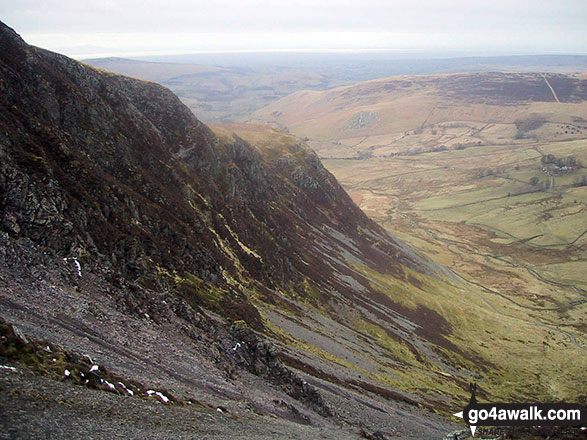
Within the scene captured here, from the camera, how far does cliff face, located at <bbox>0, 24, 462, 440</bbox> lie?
3781cm

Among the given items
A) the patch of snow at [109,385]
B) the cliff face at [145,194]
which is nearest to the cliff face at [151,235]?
the cliff face at [145,194]

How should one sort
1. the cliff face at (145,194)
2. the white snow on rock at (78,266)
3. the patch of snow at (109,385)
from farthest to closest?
1. the cliff face at (145,194)
2. the white snow on rock at (78,266)
3. the patch of snow at (109,385)

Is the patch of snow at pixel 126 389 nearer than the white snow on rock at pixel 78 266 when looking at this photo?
Yes

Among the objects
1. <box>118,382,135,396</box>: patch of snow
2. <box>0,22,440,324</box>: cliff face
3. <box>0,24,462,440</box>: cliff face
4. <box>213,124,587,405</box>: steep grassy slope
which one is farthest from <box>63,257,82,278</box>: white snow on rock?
<box>213,124,587,405</box>: steep grassy slope

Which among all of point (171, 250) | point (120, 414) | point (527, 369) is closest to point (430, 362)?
point (527, 369)

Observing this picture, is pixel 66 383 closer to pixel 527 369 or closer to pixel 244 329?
pixel 244 329

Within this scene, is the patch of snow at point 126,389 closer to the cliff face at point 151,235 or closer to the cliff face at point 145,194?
the cliff face at point 151,235

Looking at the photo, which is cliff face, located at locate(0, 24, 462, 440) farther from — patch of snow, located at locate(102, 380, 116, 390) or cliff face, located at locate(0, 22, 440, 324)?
patch of snow, located at locate(102, 380, 116, 390)

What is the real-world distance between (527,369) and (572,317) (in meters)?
56.7

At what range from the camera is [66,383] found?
24.7 m

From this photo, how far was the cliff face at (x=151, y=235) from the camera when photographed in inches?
1489

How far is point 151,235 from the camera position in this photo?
57.1 m

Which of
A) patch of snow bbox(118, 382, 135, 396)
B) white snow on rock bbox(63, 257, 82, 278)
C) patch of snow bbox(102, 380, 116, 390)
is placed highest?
white snow on rock bbox(63, 257, 82, 278)

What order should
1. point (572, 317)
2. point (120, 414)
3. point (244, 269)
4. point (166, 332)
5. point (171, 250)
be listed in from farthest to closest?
point (572, 317)
point (244, 269)
point (171, 250)
point (166, 332)
point (120, 414)
